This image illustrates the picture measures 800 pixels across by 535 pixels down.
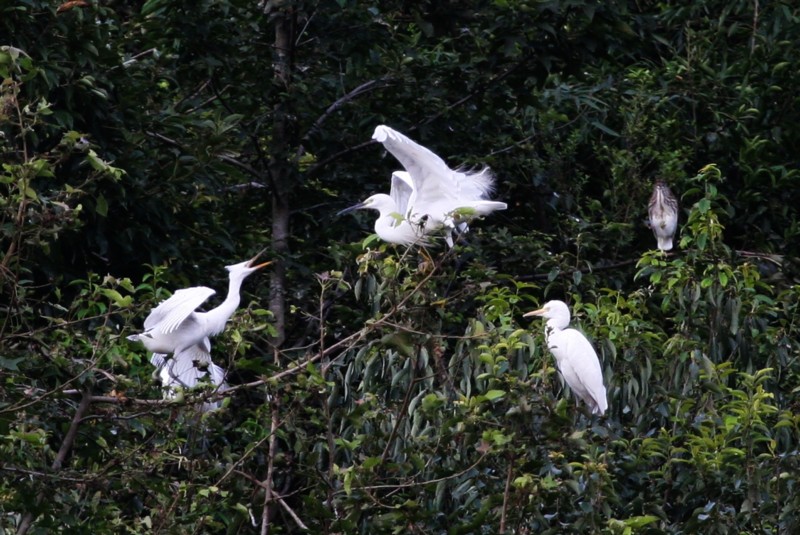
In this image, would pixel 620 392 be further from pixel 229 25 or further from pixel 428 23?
pixel 229 25

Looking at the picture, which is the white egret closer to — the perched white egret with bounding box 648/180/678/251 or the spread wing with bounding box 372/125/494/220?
the spread wing with bounding box 372/125/494/220

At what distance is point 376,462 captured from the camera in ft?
12.6

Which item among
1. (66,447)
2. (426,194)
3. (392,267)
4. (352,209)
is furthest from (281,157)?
(66,447)

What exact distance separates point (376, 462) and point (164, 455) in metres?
0.58

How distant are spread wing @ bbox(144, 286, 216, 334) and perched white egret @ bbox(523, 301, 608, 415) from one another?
1.36 meters

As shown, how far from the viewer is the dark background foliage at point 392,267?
3908 millimetres

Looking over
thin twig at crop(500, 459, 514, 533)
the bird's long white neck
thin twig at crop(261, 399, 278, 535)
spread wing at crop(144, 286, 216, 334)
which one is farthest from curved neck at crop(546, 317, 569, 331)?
thin twig at crop(261, 399, 278, 535)

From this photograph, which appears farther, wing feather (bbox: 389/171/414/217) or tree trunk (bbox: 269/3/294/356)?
wing feather (bbox: 389/171/414/217)

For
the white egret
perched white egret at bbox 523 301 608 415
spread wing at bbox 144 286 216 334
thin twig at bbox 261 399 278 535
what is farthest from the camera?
the white egret

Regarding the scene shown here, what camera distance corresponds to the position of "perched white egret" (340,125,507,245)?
19.6 ft

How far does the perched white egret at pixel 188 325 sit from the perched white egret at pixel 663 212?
2.03 metres

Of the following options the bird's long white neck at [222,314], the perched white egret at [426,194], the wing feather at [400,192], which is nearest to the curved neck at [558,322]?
the perched white egret at [426,194]

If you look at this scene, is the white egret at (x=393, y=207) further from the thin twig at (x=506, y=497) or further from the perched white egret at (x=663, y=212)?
the thin twig at (x=506, y=497)

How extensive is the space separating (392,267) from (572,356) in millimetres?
1968
